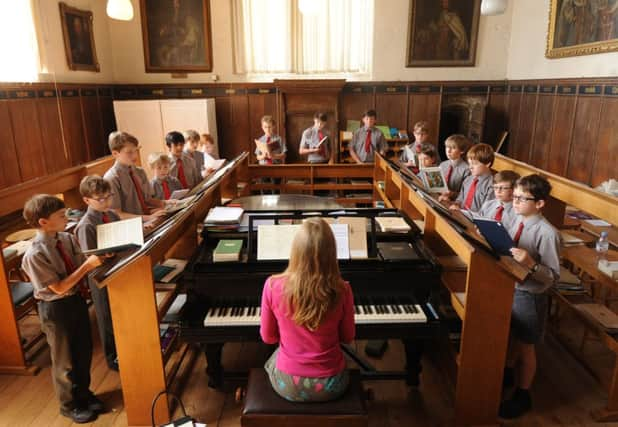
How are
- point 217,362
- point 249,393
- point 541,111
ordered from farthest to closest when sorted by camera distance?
point 541,111 < point 217,362 < point 249,393

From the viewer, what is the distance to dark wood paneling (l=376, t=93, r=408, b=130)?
9695mm

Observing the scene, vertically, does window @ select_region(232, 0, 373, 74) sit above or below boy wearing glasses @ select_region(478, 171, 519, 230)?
above

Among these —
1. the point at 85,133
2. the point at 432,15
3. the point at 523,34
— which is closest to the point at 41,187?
the point at 85,133

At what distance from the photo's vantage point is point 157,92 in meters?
9.71

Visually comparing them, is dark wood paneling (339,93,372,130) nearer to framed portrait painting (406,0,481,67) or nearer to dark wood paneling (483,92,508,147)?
framed portrait painting (406,0,481,67)

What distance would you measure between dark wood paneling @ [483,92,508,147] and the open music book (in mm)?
8783

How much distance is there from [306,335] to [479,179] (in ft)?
9.06

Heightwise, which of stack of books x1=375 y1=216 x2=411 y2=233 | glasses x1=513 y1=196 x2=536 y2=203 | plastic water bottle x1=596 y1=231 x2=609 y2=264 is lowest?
plastic water bottle x1=596 y1=231 x2=609 y2=264

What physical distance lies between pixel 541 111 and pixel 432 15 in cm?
296

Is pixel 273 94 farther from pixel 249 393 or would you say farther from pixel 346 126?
pixel 249 393

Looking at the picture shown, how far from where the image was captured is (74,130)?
7.96 meters

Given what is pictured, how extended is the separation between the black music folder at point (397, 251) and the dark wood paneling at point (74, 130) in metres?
6.73

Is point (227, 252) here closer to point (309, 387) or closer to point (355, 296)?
point (355, 296)

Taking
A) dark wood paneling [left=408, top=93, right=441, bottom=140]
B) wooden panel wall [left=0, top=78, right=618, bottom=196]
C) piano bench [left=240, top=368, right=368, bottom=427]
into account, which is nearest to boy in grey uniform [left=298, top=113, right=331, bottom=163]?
wooden panel wall [left=0, top=78, right=618, bottom=196]
